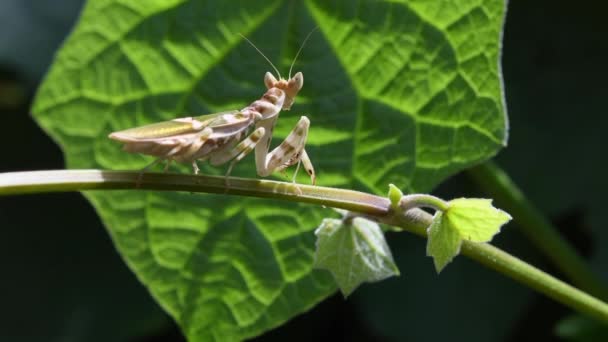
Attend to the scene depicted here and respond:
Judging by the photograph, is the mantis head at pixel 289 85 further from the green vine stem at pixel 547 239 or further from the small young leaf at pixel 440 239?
the green vine stem at pixel 547 239

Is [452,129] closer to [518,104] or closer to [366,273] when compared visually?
[366,273]

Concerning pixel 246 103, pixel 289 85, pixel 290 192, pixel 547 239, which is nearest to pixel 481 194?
pixel 547 239

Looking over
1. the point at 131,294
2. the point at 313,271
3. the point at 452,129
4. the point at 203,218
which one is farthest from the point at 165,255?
the point at 131,294

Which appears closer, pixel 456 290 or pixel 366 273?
pixel 366 273

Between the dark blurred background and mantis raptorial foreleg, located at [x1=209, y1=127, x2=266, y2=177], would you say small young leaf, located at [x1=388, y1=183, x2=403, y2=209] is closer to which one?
mantis raptorial foreleg, located at [x1=209, y1=127, x2=266, y2=177]

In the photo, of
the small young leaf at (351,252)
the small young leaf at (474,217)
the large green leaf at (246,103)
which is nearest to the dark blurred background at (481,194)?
the large green leaf at (246,103)

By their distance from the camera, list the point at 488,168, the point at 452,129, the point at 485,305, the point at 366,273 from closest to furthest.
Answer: the point at 366,273
the point at 452,129
the point at 488,168
the point at 485,305

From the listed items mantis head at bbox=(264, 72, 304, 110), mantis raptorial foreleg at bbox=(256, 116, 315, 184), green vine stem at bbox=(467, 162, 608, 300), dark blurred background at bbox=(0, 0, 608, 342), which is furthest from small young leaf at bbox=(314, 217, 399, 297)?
dark blurred background at bbox=(0, 0, 608, 342)

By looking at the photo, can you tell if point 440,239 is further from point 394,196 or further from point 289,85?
point 289,85
